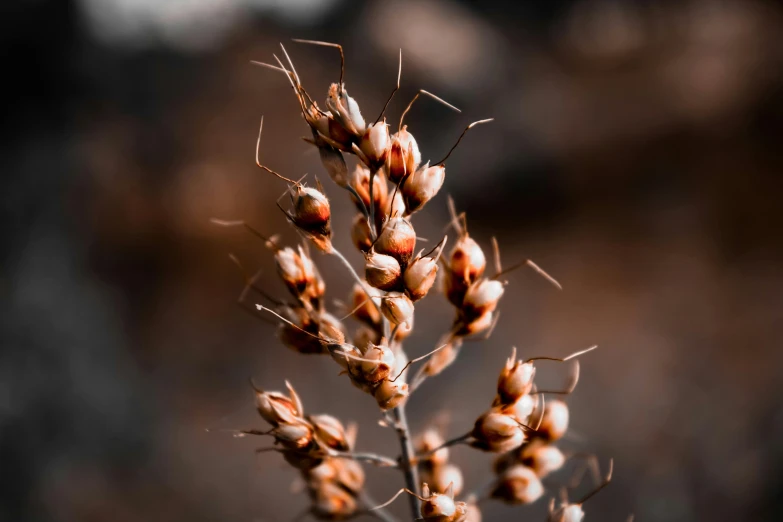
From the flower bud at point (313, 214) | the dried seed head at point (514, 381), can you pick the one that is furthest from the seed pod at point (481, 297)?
the flower bud at point (313, 214)

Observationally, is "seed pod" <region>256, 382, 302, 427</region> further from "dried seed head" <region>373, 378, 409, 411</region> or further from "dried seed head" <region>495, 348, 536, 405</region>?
"dried seed head" <region>495, 348, 536, 405</region>

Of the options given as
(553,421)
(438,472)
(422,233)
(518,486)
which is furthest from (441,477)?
(422,233)

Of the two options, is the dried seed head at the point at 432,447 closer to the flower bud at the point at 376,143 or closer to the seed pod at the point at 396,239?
the seed pod at the point at 396,239

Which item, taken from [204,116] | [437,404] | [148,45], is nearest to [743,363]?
[437,404]

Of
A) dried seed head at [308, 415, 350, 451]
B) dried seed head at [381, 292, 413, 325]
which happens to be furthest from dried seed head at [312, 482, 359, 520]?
dried seed head at [381, 292, 413, 325]

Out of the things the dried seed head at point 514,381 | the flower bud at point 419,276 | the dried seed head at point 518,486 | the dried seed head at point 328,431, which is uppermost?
the flower bud at point 419,276

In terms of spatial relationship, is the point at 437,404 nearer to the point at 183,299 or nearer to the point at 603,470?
the point at 603,470
